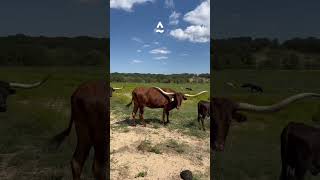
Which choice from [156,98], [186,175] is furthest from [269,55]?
[186,175]

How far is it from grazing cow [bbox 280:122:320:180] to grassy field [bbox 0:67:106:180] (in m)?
2.89

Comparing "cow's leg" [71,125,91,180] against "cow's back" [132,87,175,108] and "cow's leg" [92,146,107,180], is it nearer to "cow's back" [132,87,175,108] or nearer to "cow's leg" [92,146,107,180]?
"cow's leg" [92,146,107,180]

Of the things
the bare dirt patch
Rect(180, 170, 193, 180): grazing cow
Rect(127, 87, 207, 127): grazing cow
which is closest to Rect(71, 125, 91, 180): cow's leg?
the bare dirt patch

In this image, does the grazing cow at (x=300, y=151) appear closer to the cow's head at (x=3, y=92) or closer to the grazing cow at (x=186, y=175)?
the grazing cow at (x=186, y=175)

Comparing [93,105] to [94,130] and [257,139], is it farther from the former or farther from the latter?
[257,139]

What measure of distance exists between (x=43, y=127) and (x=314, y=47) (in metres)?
11.1

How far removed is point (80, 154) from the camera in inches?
229

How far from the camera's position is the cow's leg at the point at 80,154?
5.77 metres

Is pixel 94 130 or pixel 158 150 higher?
pixel 94 130

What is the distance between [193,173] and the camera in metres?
9.16

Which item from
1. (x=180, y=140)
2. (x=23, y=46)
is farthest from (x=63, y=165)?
(x=23, y=46)

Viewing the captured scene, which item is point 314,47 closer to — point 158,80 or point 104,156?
point 104,156

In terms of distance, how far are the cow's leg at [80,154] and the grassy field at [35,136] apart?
370mm

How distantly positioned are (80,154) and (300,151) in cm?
303
